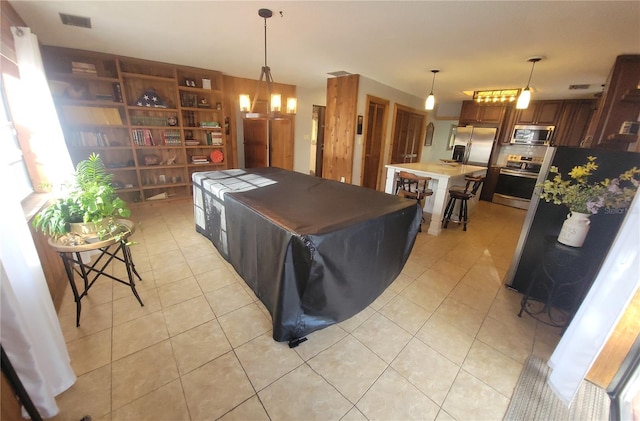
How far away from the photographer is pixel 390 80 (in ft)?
14.4

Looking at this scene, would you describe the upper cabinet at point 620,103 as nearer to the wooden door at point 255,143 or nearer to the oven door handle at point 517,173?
the oven door handle at point 517,173

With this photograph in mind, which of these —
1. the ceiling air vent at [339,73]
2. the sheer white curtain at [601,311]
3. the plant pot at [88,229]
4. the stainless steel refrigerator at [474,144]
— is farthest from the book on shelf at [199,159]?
the stainless steel refrigerator at [474,144]

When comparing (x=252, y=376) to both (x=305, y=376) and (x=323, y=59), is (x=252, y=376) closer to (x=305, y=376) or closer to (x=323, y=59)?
(x=305, y=376)

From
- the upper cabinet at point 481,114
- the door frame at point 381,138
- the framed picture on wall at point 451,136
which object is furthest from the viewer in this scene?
the framed picture on wall at point 451,136

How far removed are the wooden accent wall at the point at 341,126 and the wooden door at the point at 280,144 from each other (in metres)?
→ 1.29

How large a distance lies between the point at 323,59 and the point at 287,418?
3.82 m

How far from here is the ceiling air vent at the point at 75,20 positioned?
2410mm

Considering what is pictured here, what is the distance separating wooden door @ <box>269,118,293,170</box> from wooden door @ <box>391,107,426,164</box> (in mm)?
2402

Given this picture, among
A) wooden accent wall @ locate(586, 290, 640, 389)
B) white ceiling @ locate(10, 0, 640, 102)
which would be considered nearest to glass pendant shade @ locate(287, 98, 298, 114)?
white ceiling @ locate(10, 0, 640, 102)

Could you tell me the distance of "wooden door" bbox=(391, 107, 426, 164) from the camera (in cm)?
557

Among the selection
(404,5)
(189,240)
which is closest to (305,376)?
(189,240)

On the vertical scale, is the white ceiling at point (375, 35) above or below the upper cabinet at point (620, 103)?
above


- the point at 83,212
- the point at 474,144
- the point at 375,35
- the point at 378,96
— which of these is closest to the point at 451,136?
the point at 474,144

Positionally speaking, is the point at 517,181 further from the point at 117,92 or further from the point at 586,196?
the point at 117,92
